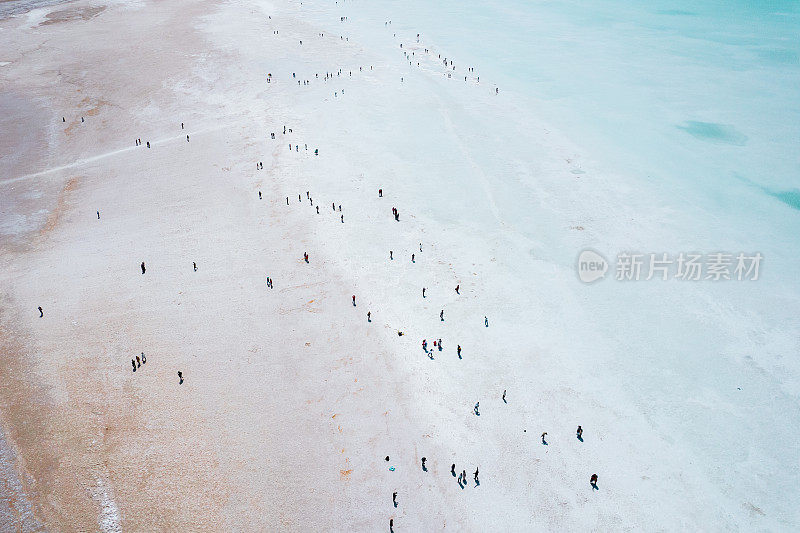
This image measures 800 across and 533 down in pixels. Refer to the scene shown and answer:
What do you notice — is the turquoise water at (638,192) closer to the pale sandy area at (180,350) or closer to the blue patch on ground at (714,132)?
the blue patch on ground at (714,132)

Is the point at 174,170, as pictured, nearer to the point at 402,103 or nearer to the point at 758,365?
the point at 402,103

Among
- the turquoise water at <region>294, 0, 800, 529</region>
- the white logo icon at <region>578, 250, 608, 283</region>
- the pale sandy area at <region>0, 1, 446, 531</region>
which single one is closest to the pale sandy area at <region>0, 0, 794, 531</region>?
the pale sandy area at <region>0, 1, 446, 531</region>

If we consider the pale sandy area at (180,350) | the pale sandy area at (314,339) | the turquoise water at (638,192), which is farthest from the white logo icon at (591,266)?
the pale sandy area at (180,350)

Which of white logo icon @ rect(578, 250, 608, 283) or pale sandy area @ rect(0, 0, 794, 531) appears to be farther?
white logo icon @ rect(578, 250, 608, 283)

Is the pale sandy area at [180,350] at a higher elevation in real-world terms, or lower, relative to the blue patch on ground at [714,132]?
lower
